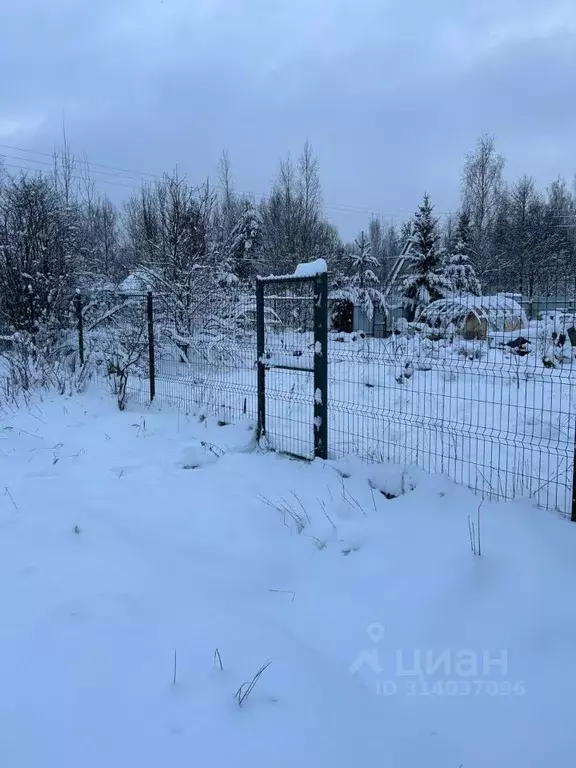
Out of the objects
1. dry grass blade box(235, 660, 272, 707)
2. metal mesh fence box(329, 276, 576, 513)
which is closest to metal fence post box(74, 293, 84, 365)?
metal mesh fence box(329, 276, 576, 513)

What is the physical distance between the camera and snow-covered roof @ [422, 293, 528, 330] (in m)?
3.71

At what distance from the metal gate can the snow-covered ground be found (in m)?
0.86

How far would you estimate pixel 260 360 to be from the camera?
5.59 m

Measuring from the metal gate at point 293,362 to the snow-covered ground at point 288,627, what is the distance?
0.86 m

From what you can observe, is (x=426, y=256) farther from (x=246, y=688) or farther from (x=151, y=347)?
(x=246, y=688)

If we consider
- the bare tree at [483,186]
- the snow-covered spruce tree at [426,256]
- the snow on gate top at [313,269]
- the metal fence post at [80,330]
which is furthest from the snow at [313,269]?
the bare tree at [483,186]

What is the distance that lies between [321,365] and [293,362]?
422 mm

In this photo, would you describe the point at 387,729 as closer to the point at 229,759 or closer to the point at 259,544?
the point at 229,759

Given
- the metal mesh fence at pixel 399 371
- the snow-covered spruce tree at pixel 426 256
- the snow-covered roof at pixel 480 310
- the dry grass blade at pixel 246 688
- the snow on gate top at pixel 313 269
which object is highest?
the snow-covered spruce tree at pixel 426 256

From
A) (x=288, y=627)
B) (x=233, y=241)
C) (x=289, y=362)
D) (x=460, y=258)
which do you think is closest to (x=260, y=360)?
(x=289, y=362)

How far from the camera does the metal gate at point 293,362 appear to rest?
4.87 m

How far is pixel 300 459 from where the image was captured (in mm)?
5121

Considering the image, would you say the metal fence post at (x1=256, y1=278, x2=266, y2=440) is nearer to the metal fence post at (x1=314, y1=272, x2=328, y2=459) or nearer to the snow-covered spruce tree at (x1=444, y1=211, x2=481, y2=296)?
the metal fence post at (x1=314, y1=272, x2=328, y2=459)

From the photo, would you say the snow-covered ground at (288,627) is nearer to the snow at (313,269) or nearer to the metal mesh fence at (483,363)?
the metal mesh fence at (483,363)
